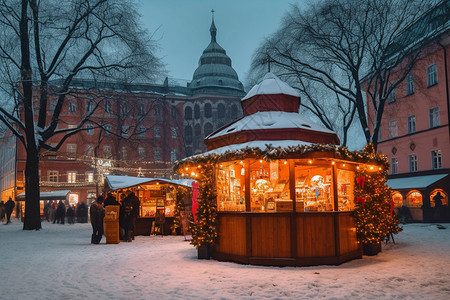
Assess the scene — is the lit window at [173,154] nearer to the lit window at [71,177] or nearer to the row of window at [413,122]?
the lit window at [71,177]

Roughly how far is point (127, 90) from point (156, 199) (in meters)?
6.02

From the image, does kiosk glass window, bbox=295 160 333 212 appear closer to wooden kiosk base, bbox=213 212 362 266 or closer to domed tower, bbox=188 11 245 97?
wooden kiosk base, bbox=213 212 362 266

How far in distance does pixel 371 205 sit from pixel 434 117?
69.3 ft

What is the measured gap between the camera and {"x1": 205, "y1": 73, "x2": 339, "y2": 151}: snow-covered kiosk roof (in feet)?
42.9

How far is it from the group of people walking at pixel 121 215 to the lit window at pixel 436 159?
21.5 m

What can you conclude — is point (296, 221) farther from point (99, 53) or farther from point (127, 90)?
point (99, 53)

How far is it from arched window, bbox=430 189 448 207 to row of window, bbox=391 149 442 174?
8.52 ft

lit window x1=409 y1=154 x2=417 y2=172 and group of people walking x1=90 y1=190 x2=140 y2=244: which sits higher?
lit window x1=409 y1=154 x2=417 y2=172

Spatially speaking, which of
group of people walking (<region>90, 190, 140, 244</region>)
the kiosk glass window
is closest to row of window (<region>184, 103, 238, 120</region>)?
group of people walking (<region>90, 190, 140, 244</region>)

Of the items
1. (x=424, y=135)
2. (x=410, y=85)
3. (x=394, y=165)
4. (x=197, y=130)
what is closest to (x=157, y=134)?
(x=197, y=130)

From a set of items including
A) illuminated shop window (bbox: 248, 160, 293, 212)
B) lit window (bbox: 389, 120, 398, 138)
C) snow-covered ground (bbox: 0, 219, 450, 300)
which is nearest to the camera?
snow-covered ground (bbox: 0, 219, 450, 300)

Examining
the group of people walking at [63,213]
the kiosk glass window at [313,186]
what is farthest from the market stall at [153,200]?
the group of people walking at [63,213]

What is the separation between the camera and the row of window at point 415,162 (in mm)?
30419

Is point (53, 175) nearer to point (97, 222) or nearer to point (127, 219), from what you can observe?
point (127, 219)
